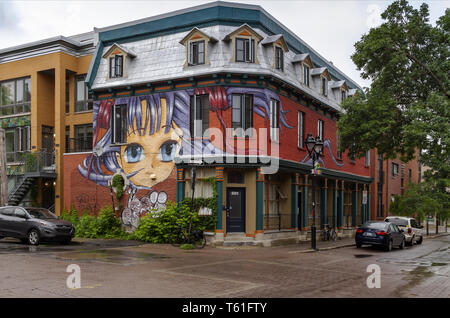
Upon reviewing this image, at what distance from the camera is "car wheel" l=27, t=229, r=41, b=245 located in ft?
62.3

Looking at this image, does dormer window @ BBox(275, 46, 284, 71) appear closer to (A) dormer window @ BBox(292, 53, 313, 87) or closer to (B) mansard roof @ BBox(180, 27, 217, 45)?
(A) dormer window @ BBox(292, 53, 313, 87)

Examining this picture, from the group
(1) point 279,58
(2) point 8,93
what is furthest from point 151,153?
(2) point 8,93

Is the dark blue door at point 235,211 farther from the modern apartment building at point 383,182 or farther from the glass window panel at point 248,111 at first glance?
the modern apartment building at point 383,182

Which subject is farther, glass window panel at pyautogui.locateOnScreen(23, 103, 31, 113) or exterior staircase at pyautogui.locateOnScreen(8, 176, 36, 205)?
glass window panel at pyautogui.locateOnScreen(23, 103, 31, 113)

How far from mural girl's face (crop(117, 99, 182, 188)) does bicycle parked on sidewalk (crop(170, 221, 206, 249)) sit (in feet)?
10.3

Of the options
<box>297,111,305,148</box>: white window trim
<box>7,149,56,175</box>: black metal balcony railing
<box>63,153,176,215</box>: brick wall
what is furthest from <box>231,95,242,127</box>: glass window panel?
<box>7,149,56,175</box>: black metal balcony railing

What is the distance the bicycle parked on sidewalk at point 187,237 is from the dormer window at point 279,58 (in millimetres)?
8926

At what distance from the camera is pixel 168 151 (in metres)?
22.5

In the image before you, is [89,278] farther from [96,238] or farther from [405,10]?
[405,10]

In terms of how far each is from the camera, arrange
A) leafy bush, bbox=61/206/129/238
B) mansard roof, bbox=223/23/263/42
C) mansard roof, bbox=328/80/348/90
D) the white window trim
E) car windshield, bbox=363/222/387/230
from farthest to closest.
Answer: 1. mansard roof, bbox=328/80/348/90
2. the white window trim
3. leafy bush, bbox=61/206/129/238
4. car windshield, bbox=363/222/387/230
5. mansard roof, bbox=223/23/263/42

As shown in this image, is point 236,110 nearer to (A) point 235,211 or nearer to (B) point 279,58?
(B) point 279,58

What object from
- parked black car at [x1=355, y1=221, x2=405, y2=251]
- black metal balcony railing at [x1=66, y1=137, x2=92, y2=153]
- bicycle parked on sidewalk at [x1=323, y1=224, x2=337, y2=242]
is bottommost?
bicycle parked on sidewalk at [x1=323, y1=224, x2=337, y2=242]
